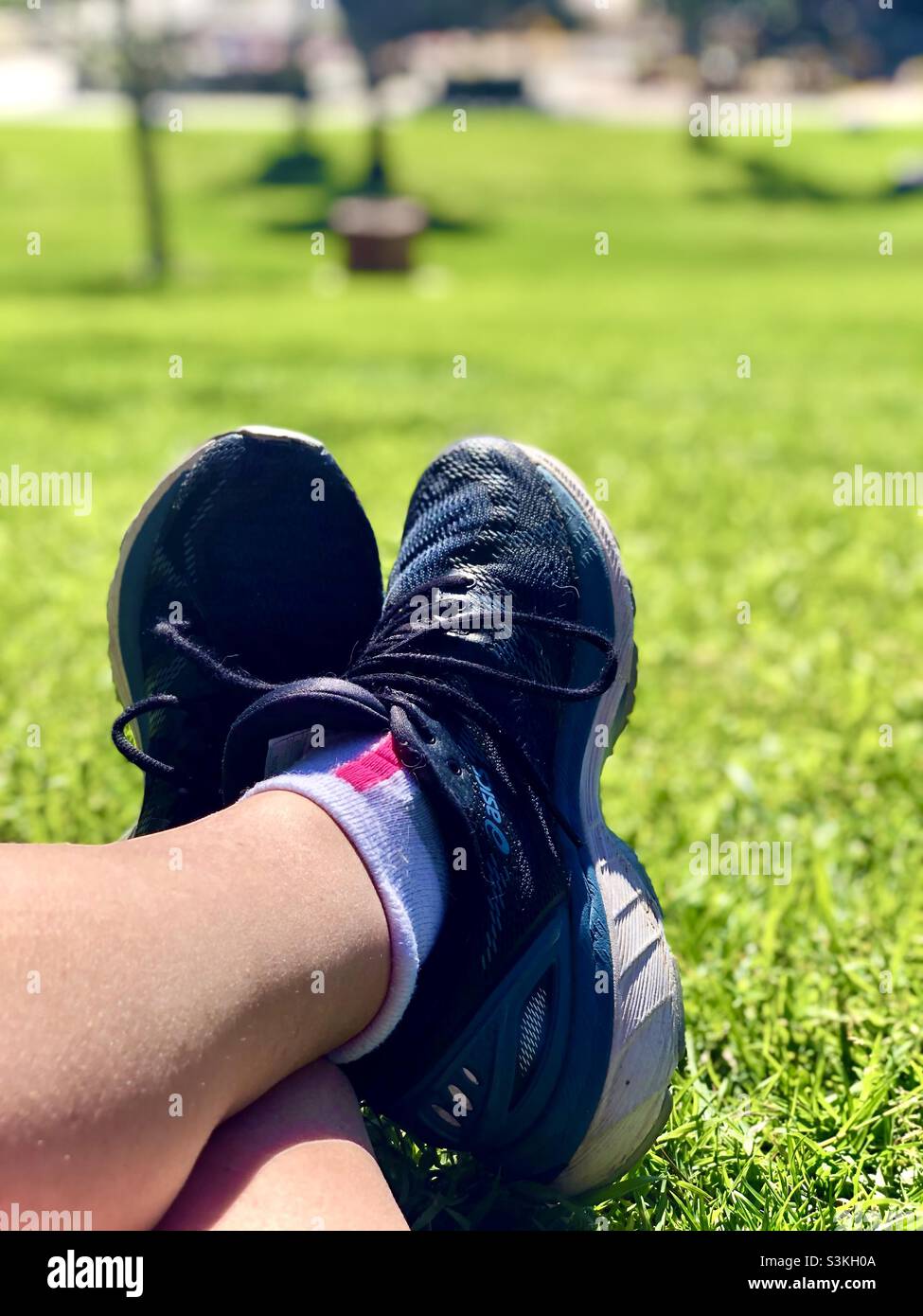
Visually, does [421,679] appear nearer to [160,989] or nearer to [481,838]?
[481,838]

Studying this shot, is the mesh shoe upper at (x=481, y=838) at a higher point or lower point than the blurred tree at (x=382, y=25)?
lower

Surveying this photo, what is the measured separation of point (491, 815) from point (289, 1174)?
0.50 metres

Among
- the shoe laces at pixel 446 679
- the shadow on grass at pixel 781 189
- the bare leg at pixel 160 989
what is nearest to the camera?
the bare leg at pixel 160 989

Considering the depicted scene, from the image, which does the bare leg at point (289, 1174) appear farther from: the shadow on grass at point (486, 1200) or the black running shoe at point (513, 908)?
the shadow on grass at point (486, 1200)

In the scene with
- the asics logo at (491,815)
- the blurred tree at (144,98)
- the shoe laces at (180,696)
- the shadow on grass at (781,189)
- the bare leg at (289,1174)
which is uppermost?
the blurred tree at (144,98)

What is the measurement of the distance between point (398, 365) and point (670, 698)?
679cm

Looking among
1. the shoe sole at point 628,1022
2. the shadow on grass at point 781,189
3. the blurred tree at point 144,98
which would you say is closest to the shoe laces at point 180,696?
the shoe sole at point 628,1022

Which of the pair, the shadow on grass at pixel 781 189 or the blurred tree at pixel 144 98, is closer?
the blurred tree at pixel 144 98

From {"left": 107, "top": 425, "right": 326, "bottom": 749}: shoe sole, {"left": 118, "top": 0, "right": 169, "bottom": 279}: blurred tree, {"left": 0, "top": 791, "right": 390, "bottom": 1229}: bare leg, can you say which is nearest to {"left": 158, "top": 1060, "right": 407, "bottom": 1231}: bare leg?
{"left": 0, "top": 791, "right": 390, "bottom": 1229}: bare leg

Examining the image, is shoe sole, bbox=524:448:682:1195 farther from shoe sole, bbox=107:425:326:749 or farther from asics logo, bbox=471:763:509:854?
shoe sole, bbox=107:425:326:749

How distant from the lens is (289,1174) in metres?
1.25

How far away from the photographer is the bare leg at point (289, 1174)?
1213 millimetres

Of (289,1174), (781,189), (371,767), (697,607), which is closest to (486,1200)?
(289,1174)
